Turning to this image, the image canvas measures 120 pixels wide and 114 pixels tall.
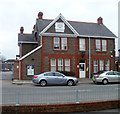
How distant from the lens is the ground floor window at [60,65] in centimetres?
2605

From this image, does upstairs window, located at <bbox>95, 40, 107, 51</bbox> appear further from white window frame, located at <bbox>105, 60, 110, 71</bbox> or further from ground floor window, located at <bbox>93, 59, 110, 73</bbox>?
white window frame, located at <bbox>105, 60, 110, 71</bbox>

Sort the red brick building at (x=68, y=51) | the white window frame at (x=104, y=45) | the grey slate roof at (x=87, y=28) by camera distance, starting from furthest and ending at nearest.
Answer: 1. the white window frame at (x=104, y=45)
2. the grey slate roof at (x=87, y=28)
3. the red brick building at (x=68, y=51)

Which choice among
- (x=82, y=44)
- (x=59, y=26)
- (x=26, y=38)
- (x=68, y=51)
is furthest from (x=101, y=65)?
(x=26, y=38)

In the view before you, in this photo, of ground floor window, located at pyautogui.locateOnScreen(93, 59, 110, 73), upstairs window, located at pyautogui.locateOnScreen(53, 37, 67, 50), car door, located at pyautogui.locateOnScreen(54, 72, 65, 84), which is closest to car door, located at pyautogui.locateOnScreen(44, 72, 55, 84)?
car door, located at pyautogui.locateOnScreen(54, 72, 65, 84)

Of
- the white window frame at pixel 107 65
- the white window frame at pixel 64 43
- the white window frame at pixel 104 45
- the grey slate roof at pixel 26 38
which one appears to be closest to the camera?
the white window frame at pixel 64 43

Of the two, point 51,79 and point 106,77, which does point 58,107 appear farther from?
point 106,77

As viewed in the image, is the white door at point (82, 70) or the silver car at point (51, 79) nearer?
the silver car at point (51, 79)

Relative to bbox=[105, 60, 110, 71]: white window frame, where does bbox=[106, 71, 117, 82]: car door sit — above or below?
below

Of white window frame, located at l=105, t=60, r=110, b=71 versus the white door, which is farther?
white window frame, located at l=105, t=60, r=110, b=71

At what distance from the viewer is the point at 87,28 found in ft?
98.5

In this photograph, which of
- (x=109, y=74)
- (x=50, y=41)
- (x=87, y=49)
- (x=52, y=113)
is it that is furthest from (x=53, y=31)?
(x=52, y=113)

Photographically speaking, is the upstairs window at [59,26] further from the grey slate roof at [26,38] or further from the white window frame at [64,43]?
the grey slate roof at [26,38]

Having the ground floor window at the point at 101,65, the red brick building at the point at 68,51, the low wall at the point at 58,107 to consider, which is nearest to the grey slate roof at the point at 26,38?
the red brick building at the point at 68,51

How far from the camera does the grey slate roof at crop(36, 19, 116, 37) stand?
92.9 feet
